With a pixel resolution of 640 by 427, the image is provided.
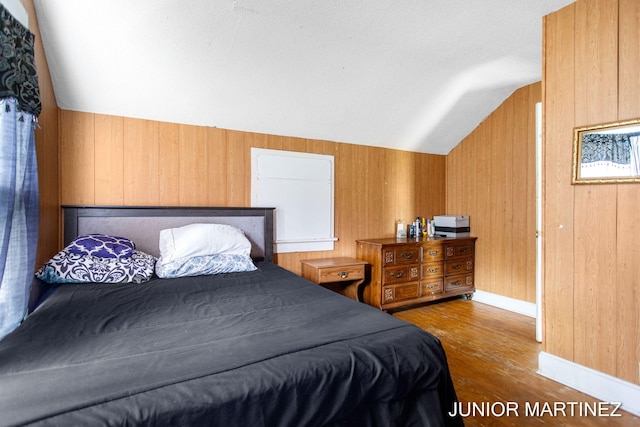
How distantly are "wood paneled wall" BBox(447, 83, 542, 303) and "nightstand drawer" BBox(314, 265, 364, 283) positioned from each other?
5.66ft

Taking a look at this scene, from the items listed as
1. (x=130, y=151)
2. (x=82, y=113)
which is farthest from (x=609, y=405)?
(x=82, y=113)

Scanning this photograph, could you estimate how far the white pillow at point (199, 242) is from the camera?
2332 millimetres

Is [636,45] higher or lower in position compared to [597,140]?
higher

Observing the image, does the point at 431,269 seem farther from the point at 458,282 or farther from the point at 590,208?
the point at 590,208

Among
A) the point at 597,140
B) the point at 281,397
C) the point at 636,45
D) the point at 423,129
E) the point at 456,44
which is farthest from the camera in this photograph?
the point at 423,129

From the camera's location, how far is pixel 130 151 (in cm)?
262

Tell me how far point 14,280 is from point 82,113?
1.58 metres

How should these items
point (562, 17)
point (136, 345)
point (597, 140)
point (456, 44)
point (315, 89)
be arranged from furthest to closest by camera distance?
point (315, 89), point (456, 44), point (562, 17), point (597, 140), point (136, 345)

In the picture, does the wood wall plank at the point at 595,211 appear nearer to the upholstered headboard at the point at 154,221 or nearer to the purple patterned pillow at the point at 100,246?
the upholstered headboard at the point at 154,221

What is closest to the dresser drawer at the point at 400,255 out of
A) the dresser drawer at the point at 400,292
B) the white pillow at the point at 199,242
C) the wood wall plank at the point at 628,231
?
the dresser drawer at the point at 400,292

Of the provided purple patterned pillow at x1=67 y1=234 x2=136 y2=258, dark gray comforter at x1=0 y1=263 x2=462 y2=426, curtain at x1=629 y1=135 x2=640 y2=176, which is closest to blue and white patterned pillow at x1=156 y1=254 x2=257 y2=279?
purple patterned pillow at x1=67 y1=234 x2=136 y2=258

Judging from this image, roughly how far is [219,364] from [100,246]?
5.67 feet

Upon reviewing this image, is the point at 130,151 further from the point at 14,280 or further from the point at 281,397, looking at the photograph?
the point at 281,397

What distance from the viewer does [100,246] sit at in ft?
7.16
